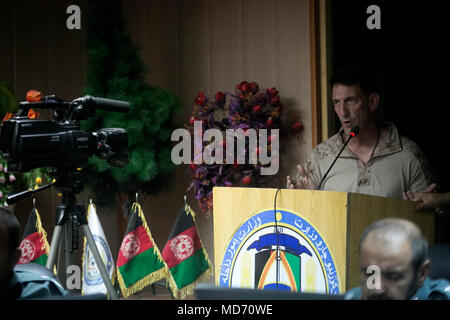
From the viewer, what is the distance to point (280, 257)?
1938 millimetres

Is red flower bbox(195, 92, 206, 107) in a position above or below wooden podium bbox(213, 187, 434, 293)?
above

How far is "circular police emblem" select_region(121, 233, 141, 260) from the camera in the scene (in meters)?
3.47

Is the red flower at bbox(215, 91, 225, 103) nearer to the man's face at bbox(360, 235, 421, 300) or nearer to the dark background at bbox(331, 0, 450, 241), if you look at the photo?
the dark background at bbox(331, 0, 450, 241)

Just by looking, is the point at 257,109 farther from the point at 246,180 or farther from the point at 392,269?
the point at 392,269

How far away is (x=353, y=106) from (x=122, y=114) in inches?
64.1

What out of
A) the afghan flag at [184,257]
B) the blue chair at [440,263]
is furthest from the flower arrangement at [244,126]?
the blue chair at [440,263]

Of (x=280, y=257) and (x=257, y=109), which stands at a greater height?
(x=257, y=109)

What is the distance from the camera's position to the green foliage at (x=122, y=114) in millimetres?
3637

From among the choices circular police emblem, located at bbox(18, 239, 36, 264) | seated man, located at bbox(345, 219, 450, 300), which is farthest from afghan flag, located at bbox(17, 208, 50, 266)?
seated man, located at bbox(345, 219, 450, 300)

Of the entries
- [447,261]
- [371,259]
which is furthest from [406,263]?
[447,261]

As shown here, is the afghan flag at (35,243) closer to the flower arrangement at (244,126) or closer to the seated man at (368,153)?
the flower arrangement at (244,126)

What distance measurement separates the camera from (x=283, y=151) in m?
3.69

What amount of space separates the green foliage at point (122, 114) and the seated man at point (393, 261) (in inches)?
106

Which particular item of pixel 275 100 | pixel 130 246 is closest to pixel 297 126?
pixel 275 100
